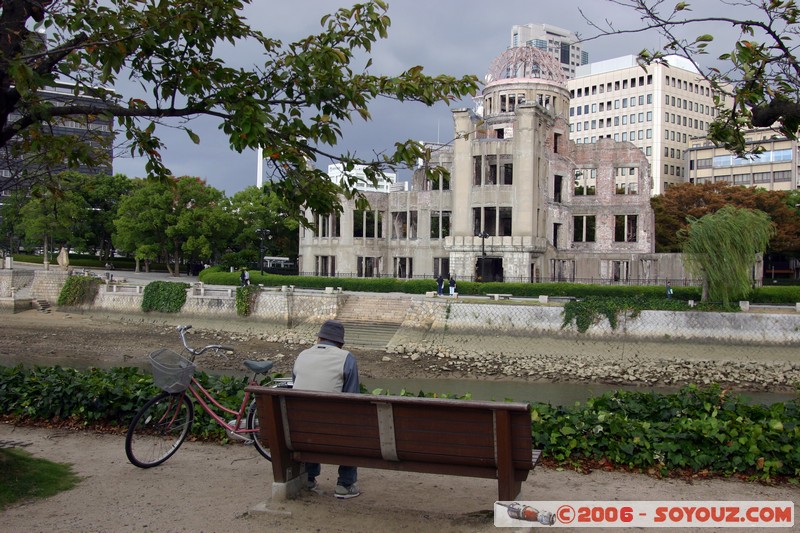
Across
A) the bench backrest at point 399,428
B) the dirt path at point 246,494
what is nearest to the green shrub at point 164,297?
the dirt path at point 246,494

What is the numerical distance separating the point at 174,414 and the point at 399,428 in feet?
9.74

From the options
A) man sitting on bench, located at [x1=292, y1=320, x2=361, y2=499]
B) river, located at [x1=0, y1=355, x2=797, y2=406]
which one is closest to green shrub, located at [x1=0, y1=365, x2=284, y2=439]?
man sitting on bench, located at [x1=292, y1=320, x2=361, y2=499]

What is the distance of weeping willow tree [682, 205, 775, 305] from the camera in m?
29.1

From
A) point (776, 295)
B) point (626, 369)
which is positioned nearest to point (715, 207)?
point (776, 295)

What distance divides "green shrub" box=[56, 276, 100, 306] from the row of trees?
9600 mm

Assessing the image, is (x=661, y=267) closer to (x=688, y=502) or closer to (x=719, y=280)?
(x=719, y=280)

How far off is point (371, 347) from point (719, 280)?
51.7 ft

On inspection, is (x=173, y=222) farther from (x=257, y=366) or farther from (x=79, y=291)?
(x=257, y=366)

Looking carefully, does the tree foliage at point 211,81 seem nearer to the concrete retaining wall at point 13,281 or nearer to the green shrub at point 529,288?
the green shrub at point 529,288

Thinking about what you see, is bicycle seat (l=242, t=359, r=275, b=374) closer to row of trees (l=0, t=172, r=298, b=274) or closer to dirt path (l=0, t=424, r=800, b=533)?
dirt path (l=0, t=424, r=800, b=533)

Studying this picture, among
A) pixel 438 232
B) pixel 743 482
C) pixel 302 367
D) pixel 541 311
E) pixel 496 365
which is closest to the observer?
pixel 302 367

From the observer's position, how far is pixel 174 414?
22.7 feet

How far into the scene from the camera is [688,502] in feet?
18.8

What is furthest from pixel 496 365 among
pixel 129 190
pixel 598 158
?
pixel 129 190
